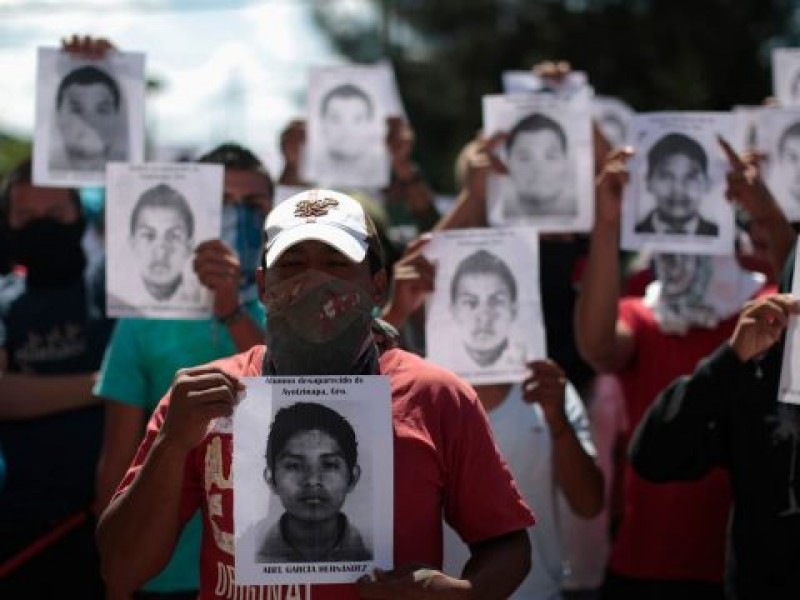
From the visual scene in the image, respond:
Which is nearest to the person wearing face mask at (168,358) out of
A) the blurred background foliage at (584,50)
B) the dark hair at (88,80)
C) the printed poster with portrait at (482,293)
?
the printed poster with portrait at (482,293)

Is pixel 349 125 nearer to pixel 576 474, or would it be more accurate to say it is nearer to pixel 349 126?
pixel 349 126

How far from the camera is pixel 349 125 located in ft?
20.0

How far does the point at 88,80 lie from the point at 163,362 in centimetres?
118

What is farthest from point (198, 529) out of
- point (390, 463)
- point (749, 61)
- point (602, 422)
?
point (749, 61)

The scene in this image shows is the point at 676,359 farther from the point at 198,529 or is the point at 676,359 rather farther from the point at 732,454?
the point at 198,529

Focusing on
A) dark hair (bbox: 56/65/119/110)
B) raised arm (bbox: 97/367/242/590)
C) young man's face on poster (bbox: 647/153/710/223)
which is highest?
dark hair (bbox: 56/65/119/110)

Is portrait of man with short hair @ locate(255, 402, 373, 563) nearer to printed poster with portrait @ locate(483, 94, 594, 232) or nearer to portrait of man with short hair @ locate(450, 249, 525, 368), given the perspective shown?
portrait of man with short hair @ locate(450, 249, 525, 368)

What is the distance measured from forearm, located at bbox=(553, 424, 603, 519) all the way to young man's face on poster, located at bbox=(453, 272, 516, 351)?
34 centimetres

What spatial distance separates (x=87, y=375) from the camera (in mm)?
4516

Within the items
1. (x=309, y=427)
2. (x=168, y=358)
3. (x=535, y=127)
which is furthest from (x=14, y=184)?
(x=309, y=427)

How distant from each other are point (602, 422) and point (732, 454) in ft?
4.50

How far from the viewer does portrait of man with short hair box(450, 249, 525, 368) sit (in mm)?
3934

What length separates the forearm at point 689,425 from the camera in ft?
11.7

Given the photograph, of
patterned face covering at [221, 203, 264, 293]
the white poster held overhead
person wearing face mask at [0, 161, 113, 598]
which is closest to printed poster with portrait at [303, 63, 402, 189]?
person wearing face mask at [0, 161, 113, 598]
